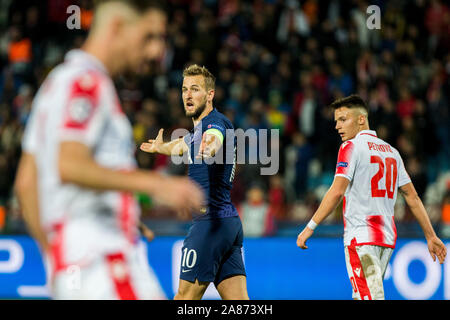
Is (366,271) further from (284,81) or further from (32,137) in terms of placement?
(284,81)

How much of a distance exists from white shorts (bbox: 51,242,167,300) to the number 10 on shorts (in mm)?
3166

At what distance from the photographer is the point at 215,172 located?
620cm

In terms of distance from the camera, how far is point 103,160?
278cm

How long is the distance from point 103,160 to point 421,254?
861cm

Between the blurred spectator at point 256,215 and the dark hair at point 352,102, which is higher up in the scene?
the dark hair at point 352,102

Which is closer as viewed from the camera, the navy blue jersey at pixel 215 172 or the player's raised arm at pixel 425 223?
the navy blue jersey at pixel 215 172

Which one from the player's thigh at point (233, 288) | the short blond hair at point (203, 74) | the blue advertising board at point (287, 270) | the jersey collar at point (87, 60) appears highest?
the short blond hair at point (203, 74)

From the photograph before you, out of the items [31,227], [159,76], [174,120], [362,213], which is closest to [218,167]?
[362,213]

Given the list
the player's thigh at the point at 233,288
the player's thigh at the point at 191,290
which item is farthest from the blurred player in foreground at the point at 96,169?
the player's thigh at the point at 233,288

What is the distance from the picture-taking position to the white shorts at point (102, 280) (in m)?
2.74

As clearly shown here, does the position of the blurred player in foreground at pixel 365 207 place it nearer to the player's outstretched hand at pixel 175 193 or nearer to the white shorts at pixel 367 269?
the white shorts at pixel 367 269

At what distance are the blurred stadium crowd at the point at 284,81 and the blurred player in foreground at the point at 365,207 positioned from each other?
5495mm

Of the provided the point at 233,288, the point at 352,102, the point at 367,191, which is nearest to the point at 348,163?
the point at 367,191

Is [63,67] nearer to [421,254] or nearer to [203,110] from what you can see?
[203,110]
